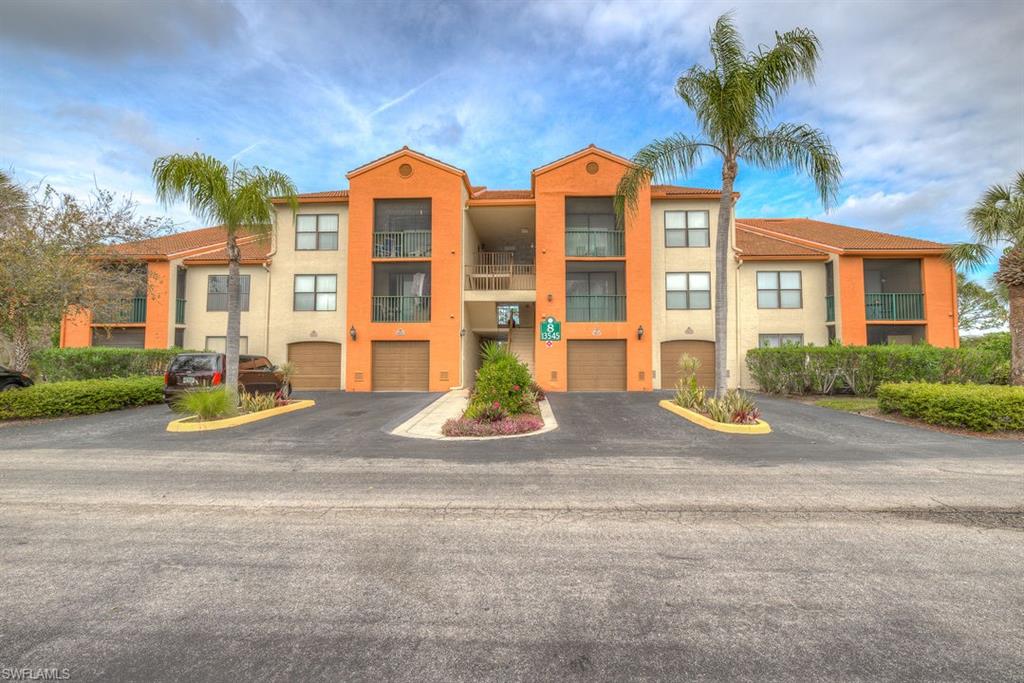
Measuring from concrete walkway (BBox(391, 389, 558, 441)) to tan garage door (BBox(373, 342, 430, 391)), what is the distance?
167 inches

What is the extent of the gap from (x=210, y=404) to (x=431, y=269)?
11.9 m

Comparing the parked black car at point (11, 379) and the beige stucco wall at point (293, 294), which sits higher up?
the beige stucco wall at point (293, 294)

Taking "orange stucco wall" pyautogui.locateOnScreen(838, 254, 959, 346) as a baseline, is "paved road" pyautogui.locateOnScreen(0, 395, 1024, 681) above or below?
below

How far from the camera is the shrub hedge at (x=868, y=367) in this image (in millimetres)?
16938

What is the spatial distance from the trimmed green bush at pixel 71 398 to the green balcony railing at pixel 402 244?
34.5 feet

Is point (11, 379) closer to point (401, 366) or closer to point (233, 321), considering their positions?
point (233, 321)

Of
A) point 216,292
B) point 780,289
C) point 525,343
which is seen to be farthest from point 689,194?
point 216,292

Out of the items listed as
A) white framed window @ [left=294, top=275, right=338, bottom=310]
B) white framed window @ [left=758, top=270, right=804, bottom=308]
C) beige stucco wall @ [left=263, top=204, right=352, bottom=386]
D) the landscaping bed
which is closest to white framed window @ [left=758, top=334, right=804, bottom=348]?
white framed window @ [left=758, top=270, right=804, bottom=308]

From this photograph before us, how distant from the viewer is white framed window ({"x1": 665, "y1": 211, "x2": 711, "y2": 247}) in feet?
73.6

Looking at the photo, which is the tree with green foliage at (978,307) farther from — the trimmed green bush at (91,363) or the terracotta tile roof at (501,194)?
the trimmed green bush at (91,363)

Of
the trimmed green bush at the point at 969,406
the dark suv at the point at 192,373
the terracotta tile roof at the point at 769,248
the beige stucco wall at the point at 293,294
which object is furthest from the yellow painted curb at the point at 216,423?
the terracotta tile roof at the point at 769,248

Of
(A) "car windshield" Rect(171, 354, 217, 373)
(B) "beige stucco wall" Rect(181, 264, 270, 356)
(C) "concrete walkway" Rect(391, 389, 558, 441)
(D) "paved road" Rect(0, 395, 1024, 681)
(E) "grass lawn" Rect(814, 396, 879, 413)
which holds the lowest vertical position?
(D) "paved road" Rect(0, 395, 1024, 681)

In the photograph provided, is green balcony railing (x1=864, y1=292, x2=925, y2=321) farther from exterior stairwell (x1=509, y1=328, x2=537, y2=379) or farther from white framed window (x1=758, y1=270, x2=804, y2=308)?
exterior stairwell (x1=509, y1=328, x2=537, y2=379)

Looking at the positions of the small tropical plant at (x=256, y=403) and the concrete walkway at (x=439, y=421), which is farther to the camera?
the small tropical plant at (x=256, y=403)
